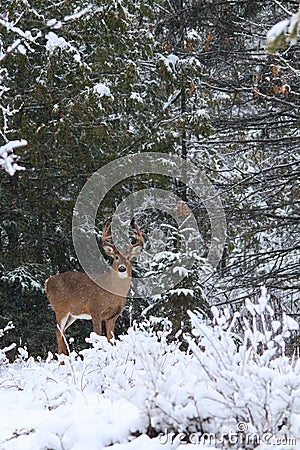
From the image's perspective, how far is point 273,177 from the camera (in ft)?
29.0

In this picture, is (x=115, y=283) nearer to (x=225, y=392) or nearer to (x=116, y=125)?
(x=116, y=125)

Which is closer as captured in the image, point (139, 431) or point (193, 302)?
point (139, 431)

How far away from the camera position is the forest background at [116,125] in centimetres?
1042

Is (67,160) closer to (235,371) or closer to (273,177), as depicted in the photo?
(273,177)

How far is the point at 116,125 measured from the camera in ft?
38.1

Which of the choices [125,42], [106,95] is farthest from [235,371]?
[125,42]

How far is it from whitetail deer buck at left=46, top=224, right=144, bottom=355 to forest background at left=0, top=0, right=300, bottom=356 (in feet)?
5.92

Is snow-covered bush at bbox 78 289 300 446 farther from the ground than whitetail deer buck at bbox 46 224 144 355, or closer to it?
closer to it

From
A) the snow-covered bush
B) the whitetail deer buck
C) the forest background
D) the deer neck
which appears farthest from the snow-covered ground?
the forest background

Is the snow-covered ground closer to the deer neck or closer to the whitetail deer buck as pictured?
the whitetail deer buck

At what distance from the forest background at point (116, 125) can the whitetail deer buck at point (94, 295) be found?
1.80 metres

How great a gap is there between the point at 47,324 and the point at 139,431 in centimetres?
847

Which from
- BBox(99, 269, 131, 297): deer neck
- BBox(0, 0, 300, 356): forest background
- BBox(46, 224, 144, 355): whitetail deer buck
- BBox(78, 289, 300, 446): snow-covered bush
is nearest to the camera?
BBox(78, 289, 300, 446): snow-covered bush

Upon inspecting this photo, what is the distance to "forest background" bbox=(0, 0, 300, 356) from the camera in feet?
34.2
